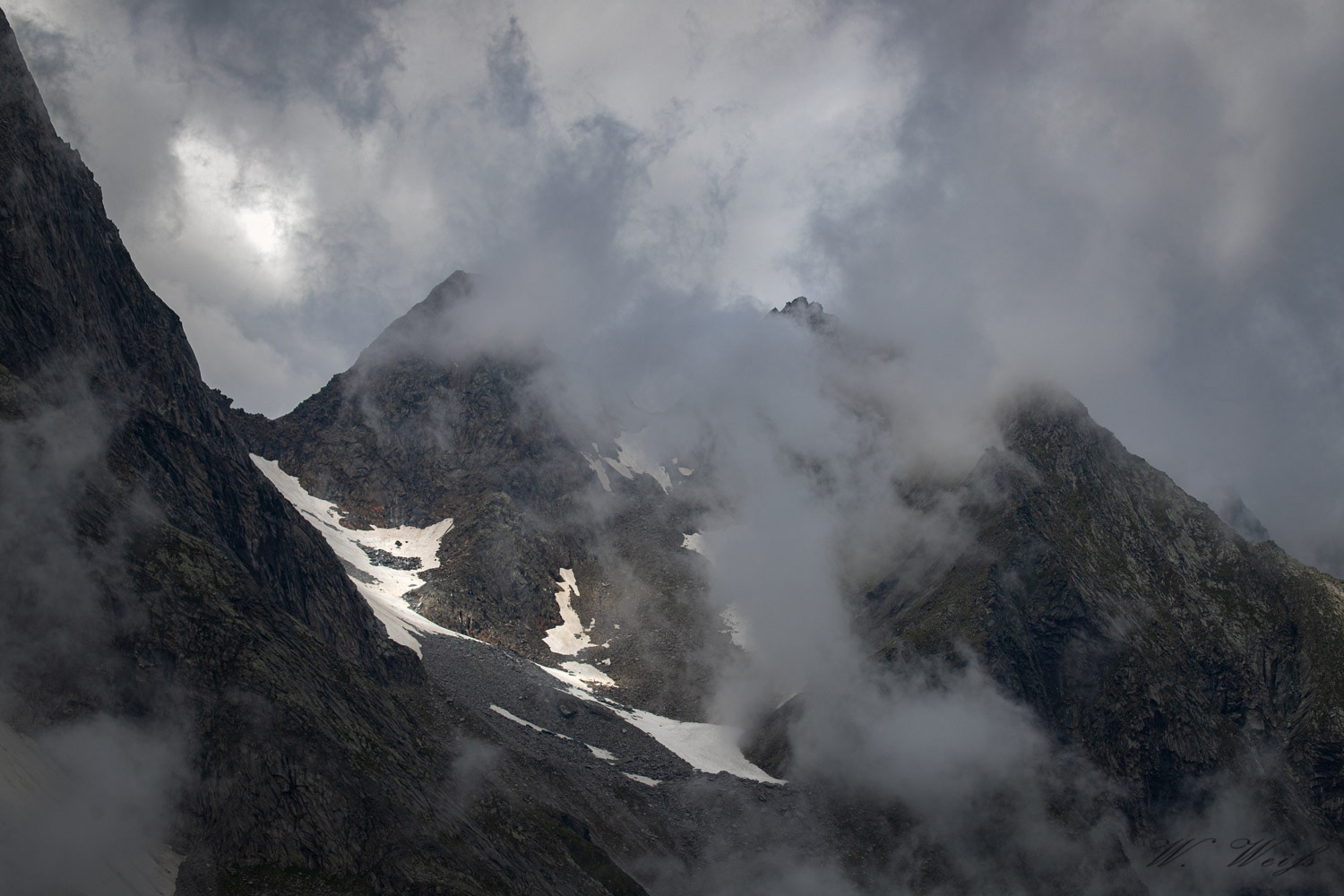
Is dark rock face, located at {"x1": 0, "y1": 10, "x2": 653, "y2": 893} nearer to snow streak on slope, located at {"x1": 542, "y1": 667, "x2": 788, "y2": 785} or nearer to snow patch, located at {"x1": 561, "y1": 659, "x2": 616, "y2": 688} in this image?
snow streak on slope, located at {"x1": 542, "y1": 667, "x2": 788, "y2": 785}

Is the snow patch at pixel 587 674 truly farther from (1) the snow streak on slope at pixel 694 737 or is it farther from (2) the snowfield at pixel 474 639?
(1) the snow streak on slope at pixel 694 737

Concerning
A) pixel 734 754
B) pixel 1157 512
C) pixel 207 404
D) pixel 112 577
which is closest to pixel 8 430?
pixel 112 577

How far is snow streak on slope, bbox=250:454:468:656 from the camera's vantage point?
148 meters

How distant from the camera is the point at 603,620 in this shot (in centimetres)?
18100

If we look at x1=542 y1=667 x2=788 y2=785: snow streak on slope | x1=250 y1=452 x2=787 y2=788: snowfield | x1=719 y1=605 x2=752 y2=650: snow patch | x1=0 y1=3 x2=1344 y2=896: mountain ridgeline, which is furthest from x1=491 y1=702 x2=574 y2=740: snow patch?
x1=719 y1=605 x2=752 y2=650: snow patch

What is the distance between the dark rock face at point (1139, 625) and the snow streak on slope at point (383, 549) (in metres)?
94.4

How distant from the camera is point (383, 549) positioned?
18625 cm

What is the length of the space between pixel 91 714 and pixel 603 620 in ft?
446

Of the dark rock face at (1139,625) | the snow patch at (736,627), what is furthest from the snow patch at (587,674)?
the dark rock face at (1139,625)

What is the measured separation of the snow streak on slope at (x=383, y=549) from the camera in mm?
148000

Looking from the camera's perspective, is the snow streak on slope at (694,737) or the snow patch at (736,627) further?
the snow patch at (736,627)

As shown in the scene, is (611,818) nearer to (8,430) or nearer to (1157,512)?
(8,430)
